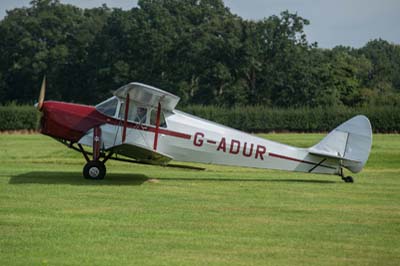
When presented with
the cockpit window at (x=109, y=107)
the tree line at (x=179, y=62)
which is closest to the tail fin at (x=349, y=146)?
the cockpit window at (x=109, y=107)

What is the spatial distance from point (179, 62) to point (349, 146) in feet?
197

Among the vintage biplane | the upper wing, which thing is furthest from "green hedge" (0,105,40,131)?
the upper wing

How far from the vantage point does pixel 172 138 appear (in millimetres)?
18703

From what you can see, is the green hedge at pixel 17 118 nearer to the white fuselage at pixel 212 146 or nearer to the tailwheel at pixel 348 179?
the white fuselage at pixel 212 146

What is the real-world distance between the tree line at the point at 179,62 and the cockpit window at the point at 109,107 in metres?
53.8

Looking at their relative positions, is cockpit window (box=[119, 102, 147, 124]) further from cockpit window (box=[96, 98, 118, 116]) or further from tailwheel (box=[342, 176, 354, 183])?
tailwheel (box=[342, 176, 354, 183])

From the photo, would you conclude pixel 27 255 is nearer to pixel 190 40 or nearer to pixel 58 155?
pixel 58 155

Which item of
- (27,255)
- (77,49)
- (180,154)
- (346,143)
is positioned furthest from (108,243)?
(77,49)

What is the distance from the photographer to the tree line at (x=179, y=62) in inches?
3019

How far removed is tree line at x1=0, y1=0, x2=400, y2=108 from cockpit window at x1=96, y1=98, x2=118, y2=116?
176 feet

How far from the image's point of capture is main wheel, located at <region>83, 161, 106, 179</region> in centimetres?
1852

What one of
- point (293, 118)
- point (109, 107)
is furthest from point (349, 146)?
point (293, 118)

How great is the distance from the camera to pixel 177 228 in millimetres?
11875

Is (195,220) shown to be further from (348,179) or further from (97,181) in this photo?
(348,179)
